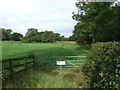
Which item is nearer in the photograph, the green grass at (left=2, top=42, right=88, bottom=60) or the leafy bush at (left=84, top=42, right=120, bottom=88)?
the leafy bush at (left=84, top=42, right=120, bottom=88)

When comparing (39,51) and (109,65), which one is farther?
(39,51)

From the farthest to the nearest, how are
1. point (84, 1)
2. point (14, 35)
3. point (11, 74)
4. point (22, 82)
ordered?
point (14, 35) → point (84, 1) → point (11, 74) → point (22, 82)

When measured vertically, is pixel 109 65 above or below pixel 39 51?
above

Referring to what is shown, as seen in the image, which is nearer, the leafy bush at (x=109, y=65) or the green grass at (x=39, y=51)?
the leafy bush at (x=109, y=65)

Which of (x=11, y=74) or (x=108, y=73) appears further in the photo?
(x=11, y=74)

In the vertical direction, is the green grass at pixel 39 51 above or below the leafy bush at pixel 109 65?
below

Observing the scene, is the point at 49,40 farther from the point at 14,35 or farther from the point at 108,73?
the point at 108,73

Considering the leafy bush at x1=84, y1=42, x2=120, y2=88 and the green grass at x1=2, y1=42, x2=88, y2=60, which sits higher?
the leafy bush at x1=84, y1=42, x2=120, y2=88

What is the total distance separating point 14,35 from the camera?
89.3 meters

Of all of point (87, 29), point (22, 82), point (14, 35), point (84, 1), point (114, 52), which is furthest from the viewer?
point (14, 35)

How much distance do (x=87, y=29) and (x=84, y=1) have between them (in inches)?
177

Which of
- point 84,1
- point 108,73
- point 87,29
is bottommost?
point 108,73

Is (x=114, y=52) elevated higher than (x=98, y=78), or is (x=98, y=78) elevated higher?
(x=114, y=52)

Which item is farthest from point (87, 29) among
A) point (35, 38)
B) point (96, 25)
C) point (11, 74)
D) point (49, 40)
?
point (35, 38)
